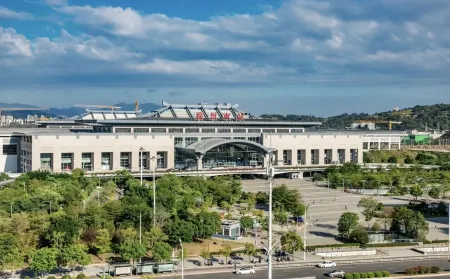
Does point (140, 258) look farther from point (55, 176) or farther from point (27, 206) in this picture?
point (55, 176)

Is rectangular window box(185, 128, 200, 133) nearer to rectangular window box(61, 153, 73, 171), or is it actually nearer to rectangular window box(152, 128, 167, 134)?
rectangular window box(152, 128, 167, 134)

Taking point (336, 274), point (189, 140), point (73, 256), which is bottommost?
point (336, 274)

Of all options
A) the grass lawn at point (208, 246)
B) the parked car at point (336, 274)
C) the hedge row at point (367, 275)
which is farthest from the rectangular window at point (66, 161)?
the hedge row at point (367, 275)

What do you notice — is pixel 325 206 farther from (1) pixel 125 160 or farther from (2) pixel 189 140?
(1) pixel 125 160

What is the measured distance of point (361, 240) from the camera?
39.9 metres

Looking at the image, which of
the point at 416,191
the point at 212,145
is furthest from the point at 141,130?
the point at 416,191

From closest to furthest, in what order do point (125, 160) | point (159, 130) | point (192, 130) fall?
1. point (125, 160)
2. point (159, 130)
3. point (192, 130)

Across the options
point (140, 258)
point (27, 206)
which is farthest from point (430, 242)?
point (27, 206)

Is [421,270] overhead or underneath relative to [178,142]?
underneath

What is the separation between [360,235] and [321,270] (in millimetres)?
7397

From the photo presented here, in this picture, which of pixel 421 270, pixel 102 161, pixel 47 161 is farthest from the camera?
pixel 102 161

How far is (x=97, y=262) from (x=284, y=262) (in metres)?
11.4

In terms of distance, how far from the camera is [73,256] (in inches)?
1222

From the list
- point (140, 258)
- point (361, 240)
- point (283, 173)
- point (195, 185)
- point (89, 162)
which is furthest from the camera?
point (283, 173)
